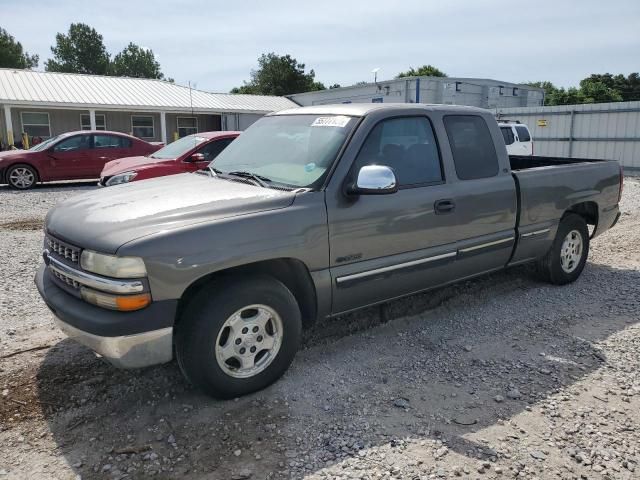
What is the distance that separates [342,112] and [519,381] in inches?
93.5

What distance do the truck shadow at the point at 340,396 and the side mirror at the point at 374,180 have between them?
1.32 metres

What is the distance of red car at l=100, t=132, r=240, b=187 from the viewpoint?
888cm

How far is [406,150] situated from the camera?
13.5ft

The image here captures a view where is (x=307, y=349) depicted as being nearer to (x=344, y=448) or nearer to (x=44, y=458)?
(x=344, y=448)

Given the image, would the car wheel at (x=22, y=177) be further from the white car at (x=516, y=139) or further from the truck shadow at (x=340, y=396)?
the white car at (x=516, y=139)

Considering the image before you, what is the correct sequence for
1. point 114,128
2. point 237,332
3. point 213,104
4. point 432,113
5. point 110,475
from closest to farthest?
1. point 110,475
2. point 237,332
3. point 432,113
4. point 114,128
5. point 213,104

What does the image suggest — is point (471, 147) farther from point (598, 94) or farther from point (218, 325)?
point (598, 94)

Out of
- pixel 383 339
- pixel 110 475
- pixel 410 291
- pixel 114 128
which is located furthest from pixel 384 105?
pixel 114 128

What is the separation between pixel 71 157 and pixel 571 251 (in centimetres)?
1278

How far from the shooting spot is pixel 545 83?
A: 65.4 metres

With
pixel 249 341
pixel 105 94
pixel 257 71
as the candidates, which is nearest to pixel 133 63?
pixel 257 71

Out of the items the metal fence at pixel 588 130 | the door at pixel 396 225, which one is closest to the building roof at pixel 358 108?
the door at pixel 396 225

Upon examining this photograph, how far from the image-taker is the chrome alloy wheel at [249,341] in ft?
10.5

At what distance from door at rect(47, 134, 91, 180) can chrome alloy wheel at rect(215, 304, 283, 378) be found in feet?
41.2
